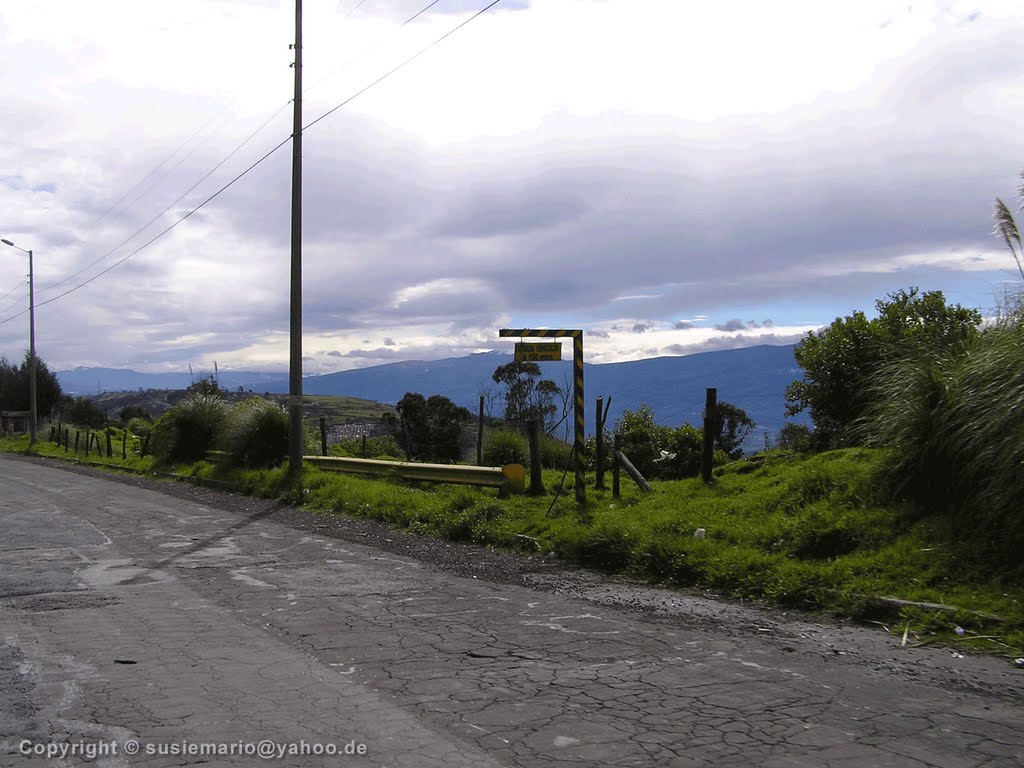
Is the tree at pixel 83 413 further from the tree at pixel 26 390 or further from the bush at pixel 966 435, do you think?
the bush at pixel 966 435

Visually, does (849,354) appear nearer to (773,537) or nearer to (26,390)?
(773,537)

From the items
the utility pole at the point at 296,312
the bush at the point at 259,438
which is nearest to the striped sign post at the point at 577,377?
the utility pole at the point at 296,312

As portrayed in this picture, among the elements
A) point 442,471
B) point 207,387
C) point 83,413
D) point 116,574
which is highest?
point 207,387

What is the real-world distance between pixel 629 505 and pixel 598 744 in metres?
7.74

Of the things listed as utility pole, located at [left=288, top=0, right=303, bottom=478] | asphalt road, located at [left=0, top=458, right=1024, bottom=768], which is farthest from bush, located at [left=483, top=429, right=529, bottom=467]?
asphalt road, located at [left=0, top=458, right=1024, bottom=768]

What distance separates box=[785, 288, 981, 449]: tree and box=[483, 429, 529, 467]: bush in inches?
223

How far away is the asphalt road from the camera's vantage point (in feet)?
13.9

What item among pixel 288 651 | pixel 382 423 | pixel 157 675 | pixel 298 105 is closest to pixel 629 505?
pixel 288 651

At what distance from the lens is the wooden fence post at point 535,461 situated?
1382cm

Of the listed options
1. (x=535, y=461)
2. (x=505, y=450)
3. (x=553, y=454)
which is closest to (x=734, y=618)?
(x=535, y=461)

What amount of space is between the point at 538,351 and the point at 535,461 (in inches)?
89.8

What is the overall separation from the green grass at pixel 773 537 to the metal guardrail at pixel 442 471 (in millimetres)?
583

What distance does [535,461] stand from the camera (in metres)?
13.9

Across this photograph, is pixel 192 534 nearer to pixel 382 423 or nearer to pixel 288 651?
pixel 288 651
